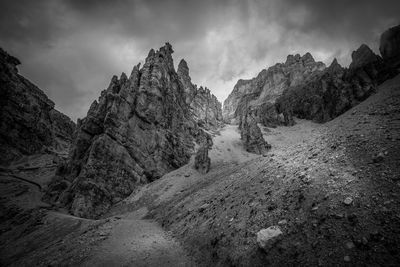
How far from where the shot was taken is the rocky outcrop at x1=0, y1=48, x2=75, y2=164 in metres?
51.8

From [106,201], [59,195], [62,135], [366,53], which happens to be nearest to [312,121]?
[366,53]

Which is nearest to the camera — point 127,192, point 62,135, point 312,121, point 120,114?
point 127,192

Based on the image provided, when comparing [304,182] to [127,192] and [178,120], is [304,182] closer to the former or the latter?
[127,192]

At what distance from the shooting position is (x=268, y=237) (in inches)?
277

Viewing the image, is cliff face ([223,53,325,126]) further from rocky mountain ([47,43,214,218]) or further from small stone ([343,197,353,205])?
small stone ([343,197,353,205])

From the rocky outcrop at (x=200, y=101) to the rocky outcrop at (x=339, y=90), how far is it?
123 ft

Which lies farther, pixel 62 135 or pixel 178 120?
pixel 62 135

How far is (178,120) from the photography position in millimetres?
52625

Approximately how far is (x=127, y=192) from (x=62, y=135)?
233 feet

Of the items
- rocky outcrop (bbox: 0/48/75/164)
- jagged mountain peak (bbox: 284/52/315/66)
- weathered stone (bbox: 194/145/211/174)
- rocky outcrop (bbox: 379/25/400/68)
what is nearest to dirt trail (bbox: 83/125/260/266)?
weathered stone (bbox: 194/145/211/174)

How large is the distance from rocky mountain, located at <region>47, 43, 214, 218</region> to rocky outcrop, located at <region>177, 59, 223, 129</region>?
3341 centimetres

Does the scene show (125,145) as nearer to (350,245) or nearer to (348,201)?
(348,201)

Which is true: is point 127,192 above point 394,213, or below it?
above

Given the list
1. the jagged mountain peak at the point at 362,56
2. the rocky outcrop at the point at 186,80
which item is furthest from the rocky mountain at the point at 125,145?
the jagged mountain peak at the point at 362,56
